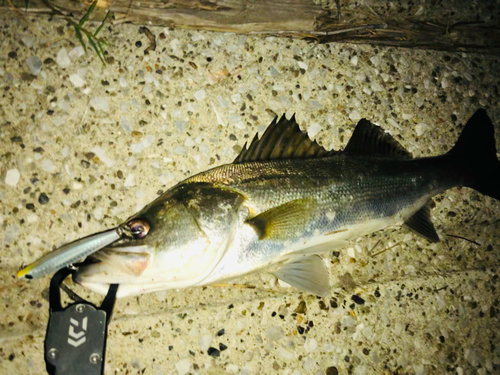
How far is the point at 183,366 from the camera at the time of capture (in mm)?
2197

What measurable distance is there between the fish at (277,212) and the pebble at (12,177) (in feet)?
3.01

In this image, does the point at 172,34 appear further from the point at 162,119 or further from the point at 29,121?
the point at 29,121

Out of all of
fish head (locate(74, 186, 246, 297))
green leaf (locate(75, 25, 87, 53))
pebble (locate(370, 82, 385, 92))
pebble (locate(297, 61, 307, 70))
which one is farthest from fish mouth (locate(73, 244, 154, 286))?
pebble (locate(370, 82, 385, 92))

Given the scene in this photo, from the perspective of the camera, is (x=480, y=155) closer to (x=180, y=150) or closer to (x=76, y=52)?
(x=180, y=150)

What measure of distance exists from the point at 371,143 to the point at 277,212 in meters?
1.05

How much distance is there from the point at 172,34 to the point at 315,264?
2.04 meters

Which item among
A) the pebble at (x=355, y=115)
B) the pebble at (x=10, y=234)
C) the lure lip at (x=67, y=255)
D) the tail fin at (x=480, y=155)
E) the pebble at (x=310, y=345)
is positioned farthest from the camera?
the pebble at (x=355, y=115)

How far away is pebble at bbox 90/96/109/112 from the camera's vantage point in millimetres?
2308

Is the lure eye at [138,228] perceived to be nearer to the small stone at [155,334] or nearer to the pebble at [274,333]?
the small stone at [155,334]

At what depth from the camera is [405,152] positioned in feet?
8.59

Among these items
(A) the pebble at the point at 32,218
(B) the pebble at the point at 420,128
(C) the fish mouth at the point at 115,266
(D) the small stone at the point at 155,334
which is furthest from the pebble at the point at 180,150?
(B) the pebble at the point at 420,128

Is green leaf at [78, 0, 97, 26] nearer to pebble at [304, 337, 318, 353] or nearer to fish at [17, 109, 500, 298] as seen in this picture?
fish at [17, 109, 500, 298]

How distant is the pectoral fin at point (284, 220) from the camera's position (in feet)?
6.51

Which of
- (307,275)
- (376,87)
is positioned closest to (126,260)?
(307,275)
